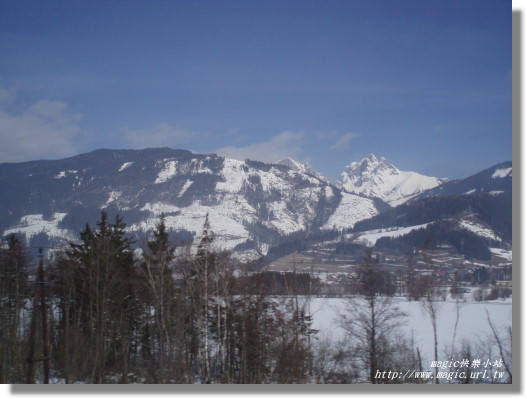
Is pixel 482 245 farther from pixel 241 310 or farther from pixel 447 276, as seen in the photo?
pixel 241 310

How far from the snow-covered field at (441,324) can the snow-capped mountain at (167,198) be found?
1690cm

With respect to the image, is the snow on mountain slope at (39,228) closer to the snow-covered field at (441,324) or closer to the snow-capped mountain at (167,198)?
the snow-capped mountain at (167,198)

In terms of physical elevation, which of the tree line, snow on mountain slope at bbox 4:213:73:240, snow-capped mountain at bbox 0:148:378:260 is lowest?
the tree line

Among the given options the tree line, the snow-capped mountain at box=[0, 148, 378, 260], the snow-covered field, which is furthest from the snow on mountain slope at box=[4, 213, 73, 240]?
the snow-covered field

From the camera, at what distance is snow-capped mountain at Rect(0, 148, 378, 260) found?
33.8 metres

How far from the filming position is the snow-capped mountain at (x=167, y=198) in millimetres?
33844

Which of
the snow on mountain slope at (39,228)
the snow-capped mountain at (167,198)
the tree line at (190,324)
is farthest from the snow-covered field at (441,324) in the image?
the snow-capped mountain at (167,198)

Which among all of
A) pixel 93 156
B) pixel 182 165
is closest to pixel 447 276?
pixel 93 156

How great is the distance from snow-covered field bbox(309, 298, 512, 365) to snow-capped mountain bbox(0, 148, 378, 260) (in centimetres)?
1690

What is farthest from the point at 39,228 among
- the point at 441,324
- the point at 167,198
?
the point at 167,198

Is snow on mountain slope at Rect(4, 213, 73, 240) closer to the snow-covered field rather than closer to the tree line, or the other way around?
the tree line

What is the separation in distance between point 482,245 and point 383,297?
22.5 ft

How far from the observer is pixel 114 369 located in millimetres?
13406

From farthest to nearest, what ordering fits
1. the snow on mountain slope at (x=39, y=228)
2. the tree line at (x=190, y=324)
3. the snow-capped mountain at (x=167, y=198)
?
the snow-capped mountain at (x=167, y=198) → the snow on mountain slope at (x=39, y=228) → the tree line at (x=190, y=324)
